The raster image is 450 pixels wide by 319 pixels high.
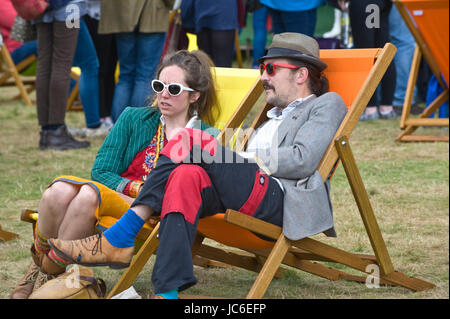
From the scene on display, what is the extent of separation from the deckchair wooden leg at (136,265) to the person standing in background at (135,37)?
10.7 feet

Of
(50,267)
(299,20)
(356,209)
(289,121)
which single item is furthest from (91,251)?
(299,20)

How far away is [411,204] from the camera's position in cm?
461

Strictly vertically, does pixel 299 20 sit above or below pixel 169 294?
above

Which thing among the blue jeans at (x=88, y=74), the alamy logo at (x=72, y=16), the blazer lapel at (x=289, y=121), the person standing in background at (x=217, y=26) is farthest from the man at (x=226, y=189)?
the blue jeans at (x=88, y=74)

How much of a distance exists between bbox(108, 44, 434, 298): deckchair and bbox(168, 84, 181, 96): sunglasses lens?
280mm

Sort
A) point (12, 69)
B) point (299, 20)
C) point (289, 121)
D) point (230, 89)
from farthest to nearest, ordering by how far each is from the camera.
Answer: point (12, 69), point (299, 20), point (230, 89), point (289, 121)

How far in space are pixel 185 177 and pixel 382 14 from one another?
4.85 meters

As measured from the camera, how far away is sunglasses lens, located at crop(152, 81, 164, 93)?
3.21 meters

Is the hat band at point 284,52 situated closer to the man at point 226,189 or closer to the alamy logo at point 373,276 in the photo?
the man at point 226,189

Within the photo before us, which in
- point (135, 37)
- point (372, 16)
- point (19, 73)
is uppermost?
point (372, 16)

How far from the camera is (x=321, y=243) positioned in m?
2.98

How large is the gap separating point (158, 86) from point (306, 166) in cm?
76

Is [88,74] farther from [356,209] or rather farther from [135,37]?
[356,209]

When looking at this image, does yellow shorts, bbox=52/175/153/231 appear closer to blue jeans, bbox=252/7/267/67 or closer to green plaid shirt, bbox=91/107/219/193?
green plaid shirt, bbox=91/107/219/193
